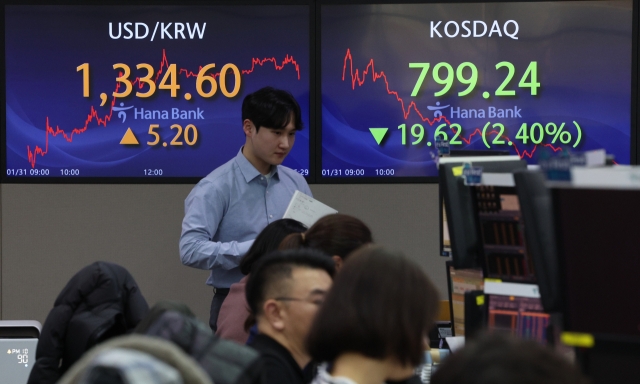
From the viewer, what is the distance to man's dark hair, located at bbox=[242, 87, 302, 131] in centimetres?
338

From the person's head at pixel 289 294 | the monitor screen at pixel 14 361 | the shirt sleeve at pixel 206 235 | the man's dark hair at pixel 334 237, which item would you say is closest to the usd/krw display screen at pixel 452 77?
the shirt sleeve at pixel 206 235

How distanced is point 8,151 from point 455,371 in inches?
165

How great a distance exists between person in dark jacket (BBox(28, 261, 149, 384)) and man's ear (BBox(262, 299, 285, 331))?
0.96 meters

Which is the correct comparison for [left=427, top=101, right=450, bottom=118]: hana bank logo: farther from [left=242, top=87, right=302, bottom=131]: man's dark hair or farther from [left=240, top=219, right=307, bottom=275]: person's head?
[left=240, top=219, right=307, bottom=275]: person's head

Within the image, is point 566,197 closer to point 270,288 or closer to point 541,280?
point 541,280

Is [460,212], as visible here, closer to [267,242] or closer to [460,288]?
[460,288]

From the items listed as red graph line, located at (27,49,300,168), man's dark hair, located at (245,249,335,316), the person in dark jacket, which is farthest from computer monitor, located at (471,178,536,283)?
red graph line, located at (27,49,300,168)

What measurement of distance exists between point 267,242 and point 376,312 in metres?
1.31

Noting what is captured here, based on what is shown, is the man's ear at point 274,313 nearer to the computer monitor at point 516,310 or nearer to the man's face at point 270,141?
the computer monitor at point 516,310

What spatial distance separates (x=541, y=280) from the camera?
5.64 feet

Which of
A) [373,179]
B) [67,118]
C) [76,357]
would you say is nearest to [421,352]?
[76,357]

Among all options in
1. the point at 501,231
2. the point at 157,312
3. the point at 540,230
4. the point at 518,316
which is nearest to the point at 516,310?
the point at 518,316

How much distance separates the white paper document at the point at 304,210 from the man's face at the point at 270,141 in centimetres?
34

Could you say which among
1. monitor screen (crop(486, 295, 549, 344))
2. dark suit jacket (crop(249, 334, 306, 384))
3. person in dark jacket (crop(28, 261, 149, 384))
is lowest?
person in dark jacket (crop(28, 261, 149, 384))
